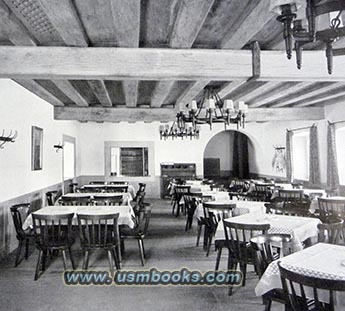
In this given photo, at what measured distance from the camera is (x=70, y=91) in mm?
6367

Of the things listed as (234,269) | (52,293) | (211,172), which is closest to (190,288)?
(234,269)

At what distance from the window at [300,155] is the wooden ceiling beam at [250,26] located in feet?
20.8

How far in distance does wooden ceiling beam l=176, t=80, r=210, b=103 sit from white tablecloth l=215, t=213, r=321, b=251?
8.00 ft

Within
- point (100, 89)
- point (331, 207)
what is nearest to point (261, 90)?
point (331, 207)

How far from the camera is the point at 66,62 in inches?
154

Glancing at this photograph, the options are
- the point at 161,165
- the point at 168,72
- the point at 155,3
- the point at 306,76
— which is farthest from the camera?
the point at 161,165

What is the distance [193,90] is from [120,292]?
381 centimetres

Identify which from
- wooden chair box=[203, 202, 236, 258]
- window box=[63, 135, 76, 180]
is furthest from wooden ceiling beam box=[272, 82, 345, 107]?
window box=[63, 135, 76, 180]

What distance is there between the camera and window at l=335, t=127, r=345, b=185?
8031mm

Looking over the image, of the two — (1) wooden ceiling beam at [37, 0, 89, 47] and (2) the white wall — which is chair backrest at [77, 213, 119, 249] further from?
(1) wooden ceiling beam at [37, 0, 89, 47]

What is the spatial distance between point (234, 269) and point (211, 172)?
10102 mm

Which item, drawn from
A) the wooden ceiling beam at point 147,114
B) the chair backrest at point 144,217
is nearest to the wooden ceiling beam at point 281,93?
the wooden ceiling beam at point 147,114

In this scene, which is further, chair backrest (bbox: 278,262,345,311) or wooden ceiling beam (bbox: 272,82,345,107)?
wooden ceiling beam (bbox: 272,82,345,107)

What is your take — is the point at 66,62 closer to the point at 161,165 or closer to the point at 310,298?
the point at 310,298
